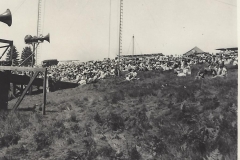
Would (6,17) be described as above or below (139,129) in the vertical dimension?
above

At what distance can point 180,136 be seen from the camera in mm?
6910

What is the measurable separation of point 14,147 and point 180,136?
4966 millimetres

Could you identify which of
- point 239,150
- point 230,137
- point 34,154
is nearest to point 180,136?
point 230,137

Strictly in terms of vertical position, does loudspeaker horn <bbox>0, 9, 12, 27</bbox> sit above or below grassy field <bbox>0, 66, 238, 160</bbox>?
above

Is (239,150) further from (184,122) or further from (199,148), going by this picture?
(184,122)

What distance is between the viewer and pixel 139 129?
26.0ft

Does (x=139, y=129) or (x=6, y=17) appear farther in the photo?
(x=6, y=17)

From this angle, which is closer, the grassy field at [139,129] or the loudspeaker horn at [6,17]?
the grassy field at [139,129]

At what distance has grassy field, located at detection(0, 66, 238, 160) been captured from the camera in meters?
6.54

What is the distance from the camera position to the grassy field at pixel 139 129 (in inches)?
258

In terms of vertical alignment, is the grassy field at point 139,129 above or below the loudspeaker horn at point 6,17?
below

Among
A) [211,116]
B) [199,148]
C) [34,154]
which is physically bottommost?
[34,154]

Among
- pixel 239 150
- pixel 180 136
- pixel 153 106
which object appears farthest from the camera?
pixel 153 106

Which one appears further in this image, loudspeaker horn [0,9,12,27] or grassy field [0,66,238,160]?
loudspeaker horn [0,9,12,27]
